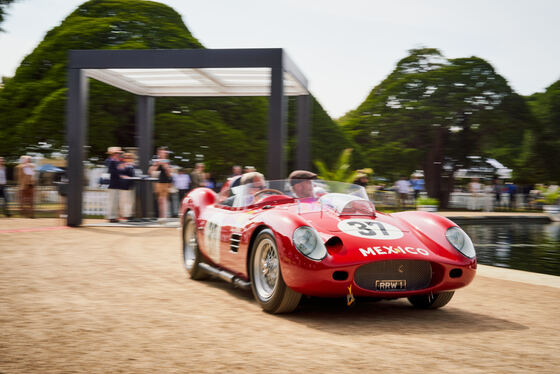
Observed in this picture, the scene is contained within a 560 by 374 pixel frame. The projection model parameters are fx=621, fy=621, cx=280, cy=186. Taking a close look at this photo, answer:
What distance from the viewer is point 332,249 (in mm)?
4730

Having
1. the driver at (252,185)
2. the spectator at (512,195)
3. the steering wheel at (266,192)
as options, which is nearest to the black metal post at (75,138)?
the driver at (252,185)

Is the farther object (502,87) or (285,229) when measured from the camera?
(502,87)

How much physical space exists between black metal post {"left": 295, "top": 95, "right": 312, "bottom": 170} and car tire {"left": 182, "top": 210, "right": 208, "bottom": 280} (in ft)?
23.9

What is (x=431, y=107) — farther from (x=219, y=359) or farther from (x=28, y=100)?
(x=219, y=359)

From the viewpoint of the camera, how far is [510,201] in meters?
29.3

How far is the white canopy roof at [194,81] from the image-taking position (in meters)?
13.1

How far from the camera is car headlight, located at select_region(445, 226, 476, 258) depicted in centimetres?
513

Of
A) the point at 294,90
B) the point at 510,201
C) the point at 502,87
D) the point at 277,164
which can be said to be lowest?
the point at 510,201

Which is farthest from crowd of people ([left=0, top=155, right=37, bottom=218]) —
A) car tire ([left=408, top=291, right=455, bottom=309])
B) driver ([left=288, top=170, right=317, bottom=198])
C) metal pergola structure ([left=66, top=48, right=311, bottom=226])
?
car tire ([left=408, top=291, right=455, bottom=309])

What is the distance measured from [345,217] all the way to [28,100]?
20.0m

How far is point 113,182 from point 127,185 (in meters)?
0.31

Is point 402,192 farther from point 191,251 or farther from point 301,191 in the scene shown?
point 301,191

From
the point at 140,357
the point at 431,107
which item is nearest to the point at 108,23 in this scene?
the point at 431,107

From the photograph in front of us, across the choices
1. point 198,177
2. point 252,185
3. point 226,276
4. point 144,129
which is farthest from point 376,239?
point 144,129
